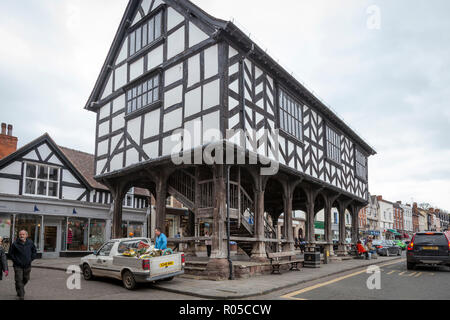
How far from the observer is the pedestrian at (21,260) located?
28.4 ft

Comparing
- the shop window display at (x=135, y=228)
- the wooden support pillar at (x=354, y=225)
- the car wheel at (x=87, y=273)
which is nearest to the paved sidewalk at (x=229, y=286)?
the car wheel at (x=87, y=273)

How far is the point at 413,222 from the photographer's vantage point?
84.9 m

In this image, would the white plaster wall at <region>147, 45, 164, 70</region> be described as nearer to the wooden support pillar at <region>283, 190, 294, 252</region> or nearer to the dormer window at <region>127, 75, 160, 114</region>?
the dormer window at <region>127, 75, 160, 114</region>

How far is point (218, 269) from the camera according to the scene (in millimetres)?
12609

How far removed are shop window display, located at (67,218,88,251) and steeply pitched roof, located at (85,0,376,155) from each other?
859cm

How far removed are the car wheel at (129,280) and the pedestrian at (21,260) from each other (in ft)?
8.71

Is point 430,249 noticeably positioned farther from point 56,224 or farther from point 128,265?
point 56,224

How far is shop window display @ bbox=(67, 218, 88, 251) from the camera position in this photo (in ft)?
78.8

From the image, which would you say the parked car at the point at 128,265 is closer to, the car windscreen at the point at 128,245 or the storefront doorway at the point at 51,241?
the car windscreen at the point at 128,245

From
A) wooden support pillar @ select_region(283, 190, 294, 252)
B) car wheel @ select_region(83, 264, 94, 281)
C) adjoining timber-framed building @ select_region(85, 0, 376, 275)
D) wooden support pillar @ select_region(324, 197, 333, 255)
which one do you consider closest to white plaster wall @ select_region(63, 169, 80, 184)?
adjoining timber-framed building @ select_region(85, 0, 376, 275)

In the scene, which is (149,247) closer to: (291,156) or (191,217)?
(191,217)

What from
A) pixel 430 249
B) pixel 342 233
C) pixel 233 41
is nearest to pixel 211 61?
pixel 233 41

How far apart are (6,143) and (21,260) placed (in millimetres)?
16372
